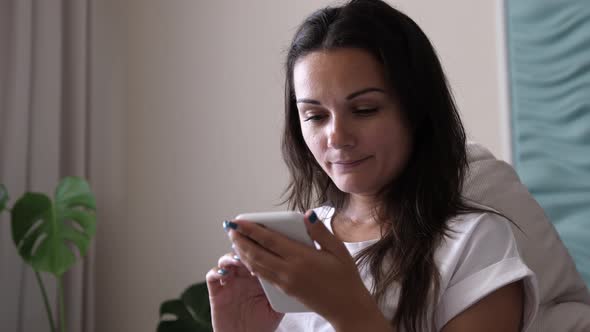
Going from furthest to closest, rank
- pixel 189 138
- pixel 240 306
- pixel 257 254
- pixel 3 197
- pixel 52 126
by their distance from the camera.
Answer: pixel 189 138 → pixel 52 126 → pixel 3 197 → pixel 240 306 → pixel 257 254

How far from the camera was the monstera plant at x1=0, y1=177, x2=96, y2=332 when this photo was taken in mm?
2240

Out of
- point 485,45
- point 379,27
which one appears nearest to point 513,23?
point 485,45

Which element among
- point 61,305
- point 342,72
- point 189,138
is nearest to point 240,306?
point 342,72

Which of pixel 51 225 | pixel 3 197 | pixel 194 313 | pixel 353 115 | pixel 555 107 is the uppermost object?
pixel 555 107

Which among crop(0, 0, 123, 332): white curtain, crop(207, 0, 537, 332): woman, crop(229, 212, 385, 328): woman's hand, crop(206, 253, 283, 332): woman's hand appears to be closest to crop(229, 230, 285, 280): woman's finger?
crop(229, 212, 385, 328): woman's hand

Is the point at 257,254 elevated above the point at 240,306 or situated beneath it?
elevated above

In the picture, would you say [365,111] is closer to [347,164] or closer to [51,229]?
[347,164]

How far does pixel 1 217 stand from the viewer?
2490 mm

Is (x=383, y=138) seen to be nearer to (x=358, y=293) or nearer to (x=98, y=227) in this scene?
(x=358, y=293)

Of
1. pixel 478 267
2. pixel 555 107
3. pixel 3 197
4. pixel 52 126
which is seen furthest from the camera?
pixel 52 126

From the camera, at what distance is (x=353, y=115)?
3.54ft

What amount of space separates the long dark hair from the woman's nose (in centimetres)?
10

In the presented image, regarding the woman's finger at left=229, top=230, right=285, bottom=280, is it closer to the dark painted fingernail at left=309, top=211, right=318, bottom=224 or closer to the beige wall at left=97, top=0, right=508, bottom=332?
the dark painted fingernail at left=309, top=211, right=318, bottom=224

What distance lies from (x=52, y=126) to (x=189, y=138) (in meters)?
0.56
